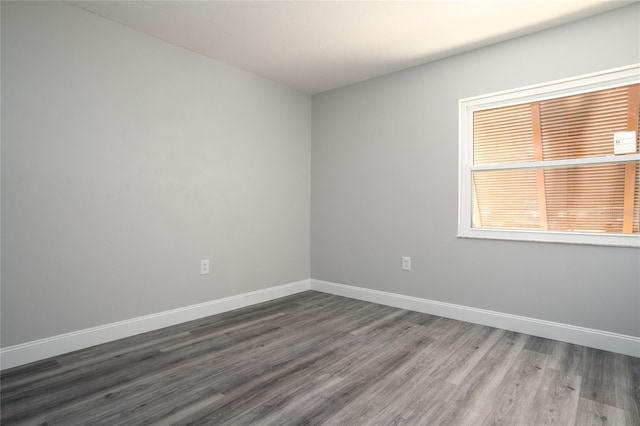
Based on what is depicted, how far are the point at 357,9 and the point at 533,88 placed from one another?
1551 mm

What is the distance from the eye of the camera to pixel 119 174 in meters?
2.55

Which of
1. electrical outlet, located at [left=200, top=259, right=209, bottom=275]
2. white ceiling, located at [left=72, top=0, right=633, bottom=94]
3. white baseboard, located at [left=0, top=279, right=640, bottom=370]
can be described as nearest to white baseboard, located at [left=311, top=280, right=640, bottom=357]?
white baseboard, located at [left=0, top=279, right=640, bottom=370]

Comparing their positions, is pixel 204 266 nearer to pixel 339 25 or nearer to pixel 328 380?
pixel 328 380

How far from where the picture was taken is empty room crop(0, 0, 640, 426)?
1.90 meters

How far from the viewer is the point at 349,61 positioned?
10.5ft

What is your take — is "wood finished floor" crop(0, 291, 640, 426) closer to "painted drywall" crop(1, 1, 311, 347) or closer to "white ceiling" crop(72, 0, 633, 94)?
"painted drywall" crop(1, 1, 311, 347)

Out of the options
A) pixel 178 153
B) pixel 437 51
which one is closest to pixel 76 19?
pixel 178 153

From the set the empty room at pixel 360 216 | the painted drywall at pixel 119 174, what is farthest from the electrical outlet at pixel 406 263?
the painted drywall at pixel 119 174

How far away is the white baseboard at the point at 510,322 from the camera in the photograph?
2316 millimetres

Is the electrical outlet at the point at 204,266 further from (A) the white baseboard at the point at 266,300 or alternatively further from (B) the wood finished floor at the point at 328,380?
(B) the wood finished floor at the point at 328,380

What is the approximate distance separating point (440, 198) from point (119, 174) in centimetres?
269

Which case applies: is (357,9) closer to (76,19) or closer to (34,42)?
(76,19)

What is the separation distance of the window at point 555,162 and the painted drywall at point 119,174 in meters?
2.07

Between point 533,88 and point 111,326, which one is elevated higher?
point 533,88
